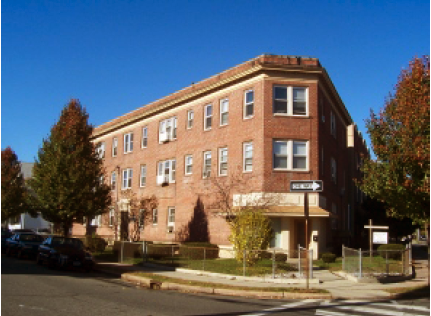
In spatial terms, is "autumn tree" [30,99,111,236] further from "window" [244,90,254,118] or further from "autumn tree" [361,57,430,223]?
"autumn tree" [361,57,430,223]

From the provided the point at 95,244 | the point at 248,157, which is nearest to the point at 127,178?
the point at 95,244

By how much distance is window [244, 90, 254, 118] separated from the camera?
28422mm

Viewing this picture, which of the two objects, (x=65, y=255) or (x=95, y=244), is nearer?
(x=65, y=255)

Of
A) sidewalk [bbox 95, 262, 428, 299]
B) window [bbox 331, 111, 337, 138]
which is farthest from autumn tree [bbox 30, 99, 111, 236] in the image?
window [bbox 331, 111, 337, 138]

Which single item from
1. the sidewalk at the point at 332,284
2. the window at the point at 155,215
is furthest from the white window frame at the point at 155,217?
the sidewalk at the point at 332,284

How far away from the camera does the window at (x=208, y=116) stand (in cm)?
3173

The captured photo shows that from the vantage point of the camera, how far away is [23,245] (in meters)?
27.5

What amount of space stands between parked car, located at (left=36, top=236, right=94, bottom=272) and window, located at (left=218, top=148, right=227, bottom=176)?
10423mm

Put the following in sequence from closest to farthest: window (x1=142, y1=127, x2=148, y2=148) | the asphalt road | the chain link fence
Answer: the asphalt road < the chain link fence < window (x1=142, y1=127, x2=148, y2=148)

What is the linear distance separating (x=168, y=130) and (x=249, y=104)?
30.6ft

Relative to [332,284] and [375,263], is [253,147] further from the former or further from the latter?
[332,284]

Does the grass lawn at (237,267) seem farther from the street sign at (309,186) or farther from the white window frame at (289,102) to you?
the white window frame at (289,102)

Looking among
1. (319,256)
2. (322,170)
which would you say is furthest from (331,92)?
(319,256)

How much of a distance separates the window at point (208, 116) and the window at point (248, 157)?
409 cm
